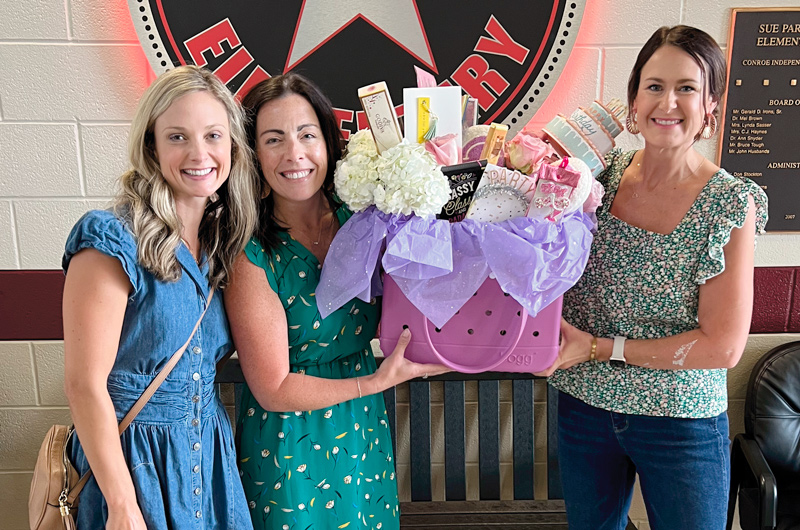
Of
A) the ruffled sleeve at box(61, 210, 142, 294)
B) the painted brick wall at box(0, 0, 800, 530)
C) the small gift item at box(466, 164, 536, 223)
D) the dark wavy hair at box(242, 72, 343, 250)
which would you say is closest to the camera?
the ruffled sleeve at box(61, 210, 142, 294)

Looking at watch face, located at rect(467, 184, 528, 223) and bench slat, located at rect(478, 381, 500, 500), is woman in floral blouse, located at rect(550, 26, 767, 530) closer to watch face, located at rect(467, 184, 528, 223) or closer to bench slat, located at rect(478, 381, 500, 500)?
watch face, located at rect(467, 184, 528, 223)

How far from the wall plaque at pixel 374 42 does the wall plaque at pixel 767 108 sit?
0.59m

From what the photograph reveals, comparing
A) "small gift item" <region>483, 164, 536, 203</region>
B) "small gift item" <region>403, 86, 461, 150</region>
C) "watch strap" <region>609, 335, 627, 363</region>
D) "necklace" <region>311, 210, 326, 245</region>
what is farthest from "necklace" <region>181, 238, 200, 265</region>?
"watch strap" <region>609, 335, 627, 363</region>

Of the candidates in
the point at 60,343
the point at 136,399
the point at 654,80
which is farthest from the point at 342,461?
the point at 60,343

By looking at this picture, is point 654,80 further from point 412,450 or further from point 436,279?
point 412,450

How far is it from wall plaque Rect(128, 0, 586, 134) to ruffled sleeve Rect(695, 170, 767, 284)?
38.1 inches

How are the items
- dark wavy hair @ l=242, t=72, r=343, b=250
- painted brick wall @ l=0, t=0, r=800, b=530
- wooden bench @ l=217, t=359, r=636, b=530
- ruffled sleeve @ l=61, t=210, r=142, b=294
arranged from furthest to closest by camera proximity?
wooden bench @ l=217, t=359, r=636, b=530 → painted brick wall @ l=0, t=0, r=800, b=530 → dark wavy hair @ l=242, t=72, r=343, b=250 → ruffled sleeve @ l=61, t=210, r=142, b=294

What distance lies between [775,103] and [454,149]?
1531mm

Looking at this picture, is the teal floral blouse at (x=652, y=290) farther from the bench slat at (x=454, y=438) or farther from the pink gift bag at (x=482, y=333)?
the bench slat at (x=454, y=438)

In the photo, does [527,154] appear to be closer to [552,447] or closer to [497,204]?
[497,204]

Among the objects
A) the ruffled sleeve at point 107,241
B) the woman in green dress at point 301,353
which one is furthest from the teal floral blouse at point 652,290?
the ruffled sleeve at point 107,241

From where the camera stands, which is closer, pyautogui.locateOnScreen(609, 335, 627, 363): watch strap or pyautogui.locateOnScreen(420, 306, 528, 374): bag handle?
pyautogui.locateOnScreen(420, 306, 528, 374): bag handle

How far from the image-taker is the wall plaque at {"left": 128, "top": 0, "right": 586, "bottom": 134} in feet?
6.80

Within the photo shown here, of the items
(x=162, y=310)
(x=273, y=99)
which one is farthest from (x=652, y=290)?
(x=162, y=310)
